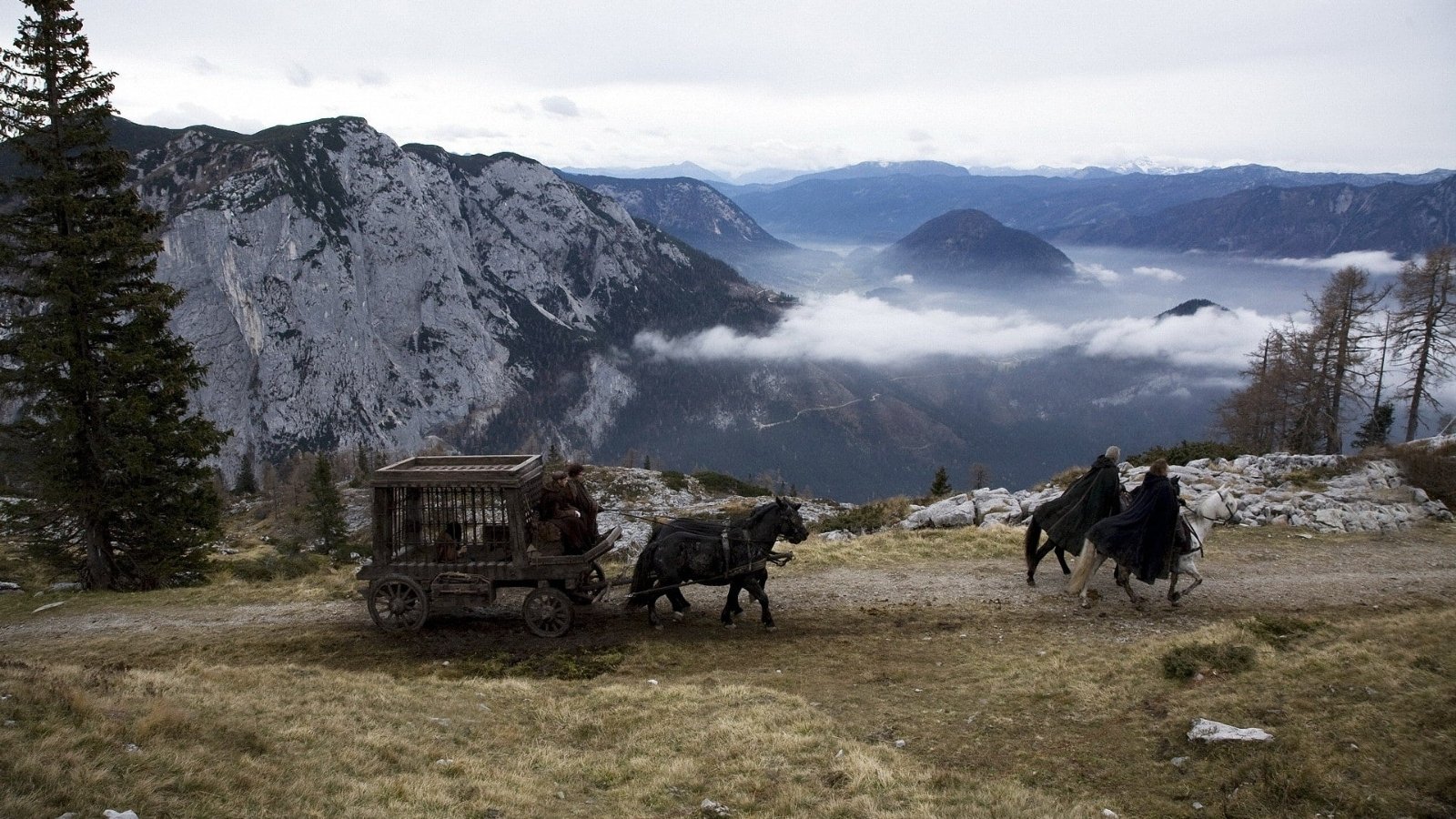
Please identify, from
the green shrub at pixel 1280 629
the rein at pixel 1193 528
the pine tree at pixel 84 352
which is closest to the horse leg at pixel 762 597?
A: the green shrub at pixel 1280 629

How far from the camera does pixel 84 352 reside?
1761 cm

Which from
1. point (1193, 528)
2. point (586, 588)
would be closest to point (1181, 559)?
point (1193, 528)

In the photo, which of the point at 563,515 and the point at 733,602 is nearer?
the point at 563,515

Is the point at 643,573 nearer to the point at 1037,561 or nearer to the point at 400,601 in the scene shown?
the point at 400,601

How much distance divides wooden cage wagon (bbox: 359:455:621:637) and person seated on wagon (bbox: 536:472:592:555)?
0.73ft

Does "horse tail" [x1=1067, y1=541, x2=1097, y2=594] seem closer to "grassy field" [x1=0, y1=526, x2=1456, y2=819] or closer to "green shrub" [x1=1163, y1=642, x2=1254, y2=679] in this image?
"grassy field" [x1=0, y1=526, x2=1456, y2=819]

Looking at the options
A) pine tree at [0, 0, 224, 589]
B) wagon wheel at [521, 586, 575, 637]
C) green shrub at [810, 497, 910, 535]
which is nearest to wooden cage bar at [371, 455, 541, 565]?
wagon wheel at [521, 586, 575, 637]

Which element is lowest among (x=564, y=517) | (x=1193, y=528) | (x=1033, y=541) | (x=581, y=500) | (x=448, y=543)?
(x=1033, y=541)

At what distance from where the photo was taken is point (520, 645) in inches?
Answer: 513

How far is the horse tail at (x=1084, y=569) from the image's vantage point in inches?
565

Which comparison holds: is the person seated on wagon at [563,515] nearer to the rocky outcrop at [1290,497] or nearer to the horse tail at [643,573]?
the horse tail at [643,573]

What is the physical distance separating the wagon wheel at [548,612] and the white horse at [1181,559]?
374 inches

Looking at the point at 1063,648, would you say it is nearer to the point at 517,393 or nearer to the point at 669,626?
the point at 669,626

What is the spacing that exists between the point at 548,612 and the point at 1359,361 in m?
45.5
